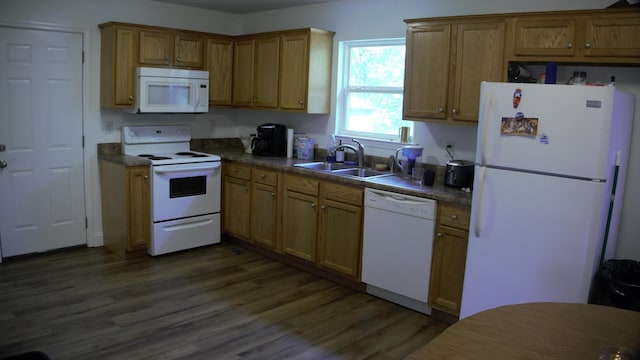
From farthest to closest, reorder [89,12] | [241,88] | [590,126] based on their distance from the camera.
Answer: [241,88]
[89,12]
[590,126]

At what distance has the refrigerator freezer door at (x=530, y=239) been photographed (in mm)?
2824

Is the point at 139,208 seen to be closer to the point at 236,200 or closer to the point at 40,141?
the point at 236,200

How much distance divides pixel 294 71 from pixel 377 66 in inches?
31.4

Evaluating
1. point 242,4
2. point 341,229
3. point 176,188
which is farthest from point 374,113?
point 176,188

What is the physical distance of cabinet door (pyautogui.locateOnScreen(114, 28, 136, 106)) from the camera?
4.75m

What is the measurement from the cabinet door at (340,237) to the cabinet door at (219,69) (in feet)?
6.50

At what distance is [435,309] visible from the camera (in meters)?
3.72

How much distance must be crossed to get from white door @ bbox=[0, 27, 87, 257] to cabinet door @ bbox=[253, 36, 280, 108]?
166cm

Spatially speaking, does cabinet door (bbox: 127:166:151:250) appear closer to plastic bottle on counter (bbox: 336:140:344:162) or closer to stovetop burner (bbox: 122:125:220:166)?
stovetop burner (bbox: 122:125:220:166)

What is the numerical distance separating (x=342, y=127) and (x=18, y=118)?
2.90 m

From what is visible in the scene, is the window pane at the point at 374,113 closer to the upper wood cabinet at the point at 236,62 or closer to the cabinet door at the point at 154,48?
the upper wood cabinet at the point at 236,62

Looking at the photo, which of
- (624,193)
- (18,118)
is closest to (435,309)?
(624,193)

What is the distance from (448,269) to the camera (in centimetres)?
358

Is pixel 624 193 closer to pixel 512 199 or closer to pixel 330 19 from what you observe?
pixel 512 199
